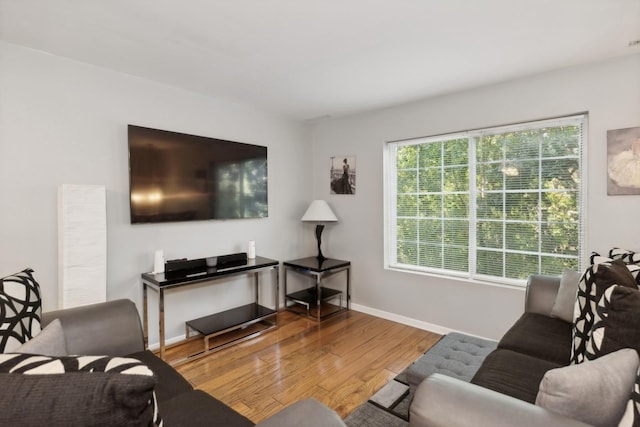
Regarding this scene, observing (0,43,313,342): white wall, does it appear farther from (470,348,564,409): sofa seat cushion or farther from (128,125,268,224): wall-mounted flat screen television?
(470,348,564,409): sofa seat cushion

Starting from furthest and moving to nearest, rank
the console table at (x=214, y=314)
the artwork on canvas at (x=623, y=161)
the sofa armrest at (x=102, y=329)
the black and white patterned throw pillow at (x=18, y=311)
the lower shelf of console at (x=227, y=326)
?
the lower shelf of console at (x=227, y=326) < the console table at (x=214, y=314) < the artwork on canvas at (x=623, y=161) < the sofa armrest at (x=102, y=329) < the black and white patterned throw pillow at (x=18, y=311)

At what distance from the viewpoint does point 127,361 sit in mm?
730

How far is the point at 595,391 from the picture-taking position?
93 centimetres

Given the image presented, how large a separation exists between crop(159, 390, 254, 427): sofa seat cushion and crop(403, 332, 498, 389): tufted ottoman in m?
1.01

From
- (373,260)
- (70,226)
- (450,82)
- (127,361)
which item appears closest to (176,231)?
(70,226)

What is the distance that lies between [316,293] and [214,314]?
120cm

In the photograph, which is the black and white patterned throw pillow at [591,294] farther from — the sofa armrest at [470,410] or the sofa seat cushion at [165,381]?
the sofa seat cushion at [165,381]

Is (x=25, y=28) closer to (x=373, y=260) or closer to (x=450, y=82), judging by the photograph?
(x=450, y=82)

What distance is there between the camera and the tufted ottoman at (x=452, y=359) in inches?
69.4

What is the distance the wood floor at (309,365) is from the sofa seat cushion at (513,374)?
2.97 feet

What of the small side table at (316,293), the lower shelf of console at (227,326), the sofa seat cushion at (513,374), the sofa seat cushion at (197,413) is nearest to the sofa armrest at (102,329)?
the sofa seat cushion at (197,413)

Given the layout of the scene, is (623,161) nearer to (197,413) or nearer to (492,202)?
(492,202)

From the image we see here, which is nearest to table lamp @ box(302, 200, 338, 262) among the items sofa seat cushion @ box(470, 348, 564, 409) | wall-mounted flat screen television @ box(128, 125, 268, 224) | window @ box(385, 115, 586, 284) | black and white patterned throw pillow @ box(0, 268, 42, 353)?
wall-mounted flat screen television @ box(128, 125, 268, 224)

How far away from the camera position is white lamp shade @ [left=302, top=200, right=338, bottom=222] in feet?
12.5
